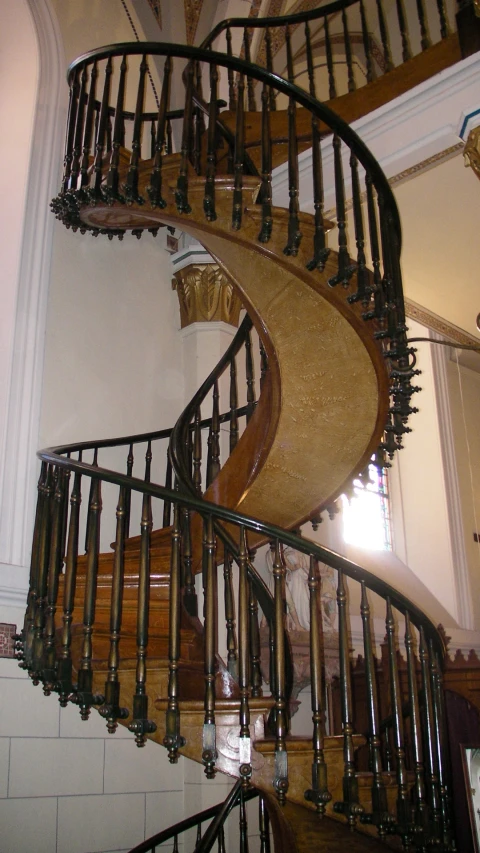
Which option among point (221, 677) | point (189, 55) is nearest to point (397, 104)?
point (189, 55)

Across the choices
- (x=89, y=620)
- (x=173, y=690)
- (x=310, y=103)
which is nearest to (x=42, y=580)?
(x=89, y=620)

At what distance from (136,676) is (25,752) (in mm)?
1216

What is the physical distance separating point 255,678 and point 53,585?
92 centimetres

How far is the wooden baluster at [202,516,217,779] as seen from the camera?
2385 millimetres

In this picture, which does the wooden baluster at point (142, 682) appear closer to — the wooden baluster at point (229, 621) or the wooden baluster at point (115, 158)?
the wooden baluster at point (229, 621)

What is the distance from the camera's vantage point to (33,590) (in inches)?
122

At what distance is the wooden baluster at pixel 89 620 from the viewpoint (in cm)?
263

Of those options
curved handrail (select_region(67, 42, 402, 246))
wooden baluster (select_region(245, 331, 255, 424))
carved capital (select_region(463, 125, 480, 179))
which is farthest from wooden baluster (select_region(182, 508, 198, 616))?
carved capital (select_region(463, 125, 480, 179))

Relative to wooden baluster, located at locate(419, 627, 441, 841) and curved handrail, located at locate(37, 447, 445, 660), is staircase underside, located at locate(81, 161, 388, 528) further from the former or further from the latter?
wooden baluster, located at locate(419, 627, 441, 841)

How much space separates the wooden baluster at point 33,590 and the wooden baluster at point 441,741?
5.17 feet

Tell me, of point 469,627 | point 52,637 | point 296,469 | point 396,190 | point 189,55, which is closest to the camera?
point 52,637

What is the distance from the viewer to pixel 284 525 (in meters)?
3.79

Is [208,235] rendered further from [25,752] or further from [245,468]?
[25,752]

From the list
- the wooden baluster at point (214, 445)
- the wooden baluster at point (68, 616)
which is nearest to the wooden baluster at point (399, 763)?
the wooden baluster at point (68, 616)
